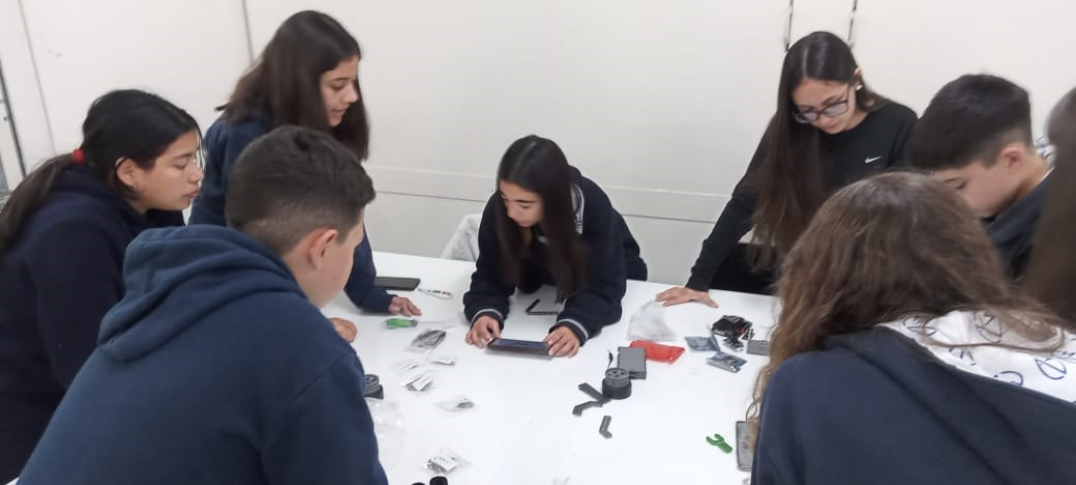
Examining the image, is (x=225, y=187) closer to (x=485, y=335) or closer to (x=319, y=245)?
(x=485, y=335)

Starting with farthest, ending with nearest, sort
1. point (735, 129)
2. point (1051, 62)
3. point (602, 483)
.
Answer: point (735, 129) → point (1051, 62) → point (602, 483)

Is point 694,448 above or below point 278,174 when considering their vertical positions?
below

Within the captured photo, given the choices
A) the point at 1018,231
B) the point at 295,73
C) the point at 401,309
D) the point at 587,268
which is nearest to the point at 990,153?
the point at 1018,231

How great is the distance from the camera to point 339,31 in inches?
73.4

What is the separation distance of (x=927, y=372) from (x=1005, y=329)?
11 centimetres

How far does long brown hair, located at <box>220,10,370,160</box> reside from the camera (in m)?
1.82

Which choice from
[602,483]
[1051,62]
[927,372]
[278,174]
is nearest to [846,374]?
[927,372]

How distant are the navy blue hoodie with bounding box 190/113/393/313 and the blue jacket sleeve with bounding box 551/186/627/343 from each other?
51cm

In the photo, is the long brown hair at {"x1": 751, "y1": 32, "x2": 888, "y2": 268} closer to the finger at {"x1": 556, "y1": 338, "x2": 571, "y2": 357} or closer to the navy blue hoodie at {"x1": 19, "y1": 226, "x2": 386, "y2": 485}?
the finger at {"x1": 556, "y1": 338, "x2": 571, "y2": 357}

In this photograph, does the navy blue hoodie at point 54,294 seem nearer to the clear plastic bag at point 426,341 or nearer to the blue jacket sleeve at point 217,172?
the blue jacket sleeve at point 217,172

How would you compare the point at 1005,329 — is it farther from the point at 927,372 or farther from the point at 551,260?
the point at 551,260

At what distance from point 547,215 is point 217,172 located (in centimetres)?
84

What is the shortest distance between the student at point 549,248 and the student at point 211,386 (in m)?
0.91

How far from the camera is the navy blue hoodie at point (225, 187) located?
1.83 meters
